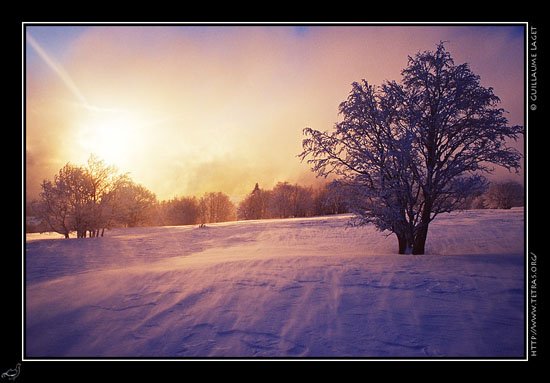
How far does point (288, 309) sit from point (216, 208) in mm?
30498

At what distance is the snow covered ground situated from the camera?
500 cm

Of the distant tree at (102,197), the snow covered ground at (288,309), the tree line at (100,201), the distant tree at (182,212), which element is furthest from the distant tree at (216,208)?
the snow covered ground at (288,309)

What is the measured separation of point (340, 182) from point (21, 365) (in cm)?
1007

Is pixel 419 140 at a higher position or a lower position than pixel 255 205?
higher

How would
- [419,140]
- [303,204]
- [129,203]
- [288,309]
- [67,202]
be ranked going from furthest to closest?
[303,204] < [129,203] < [67,202] < [419,140] < [288,309]

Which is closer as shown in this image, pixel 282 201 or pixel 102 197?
pixel 102 197

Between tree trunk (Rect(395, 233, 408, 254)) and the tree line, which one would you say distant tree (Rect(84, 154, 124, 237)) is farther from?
tree trunk (Rect(395, 233, 408, 254))

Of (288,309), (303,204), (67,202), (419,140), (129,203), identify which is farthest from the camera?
(303,204)

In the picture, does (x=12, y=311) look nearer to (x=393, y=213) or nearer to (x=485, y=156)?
(x=393, y=213)

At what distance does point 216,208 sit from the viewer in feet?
116

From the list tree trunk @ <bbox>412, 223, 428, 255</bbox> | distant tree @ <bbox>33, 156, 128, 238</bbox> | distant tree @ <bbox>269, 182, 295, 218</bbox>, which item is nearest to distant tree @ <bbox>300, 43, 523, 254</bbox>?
tree trunk @ <bbox>412, 223, 428, 255</bbox>

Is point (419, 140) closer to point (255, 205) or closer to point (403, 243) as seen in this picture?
point (403, 243)

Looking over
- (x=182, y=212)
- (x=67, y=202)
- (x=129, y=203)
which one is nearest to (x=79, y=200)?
(x=67, y=202)

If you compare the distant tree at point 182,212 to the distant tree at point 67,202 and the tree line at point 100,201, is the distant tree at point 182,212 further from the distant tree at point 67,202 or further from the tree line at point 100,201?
the distant tree at point 67,202
